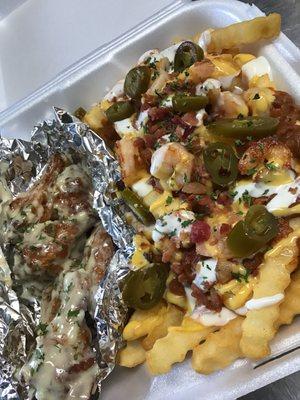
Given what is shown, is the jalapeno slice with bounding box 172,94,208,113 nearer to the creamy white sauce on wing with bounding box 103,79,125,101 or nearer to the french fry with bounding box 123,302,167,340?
the creamy white sauce on wing with bounding box 103,79,125,101

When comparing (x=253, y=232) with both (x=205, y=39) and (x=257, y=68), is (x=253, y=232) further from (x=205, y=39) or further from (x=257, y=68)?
(x=205, y=39)

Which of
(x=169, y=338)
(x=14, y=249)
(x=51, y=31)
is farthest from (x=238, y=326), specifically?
(x=51, y=31)

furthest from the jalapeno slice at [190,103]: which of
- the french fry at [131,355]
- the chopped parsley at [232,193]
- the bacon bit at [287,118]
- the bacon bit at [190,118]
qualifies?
the french fry at [131,355]

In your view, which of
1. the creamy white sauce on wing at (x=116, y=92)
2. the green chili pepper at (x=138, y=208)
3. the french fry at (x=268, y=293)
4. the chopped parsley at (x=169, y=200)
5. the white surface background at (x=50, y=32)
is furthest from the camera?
the white surface background at (x=50, y=32)

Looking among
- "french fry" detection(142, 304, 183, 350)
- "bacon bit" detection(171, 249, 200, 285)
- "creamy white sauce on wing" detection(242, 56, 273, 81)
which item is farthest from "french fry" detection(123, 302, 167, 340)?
"creamy white sauce on wing" detection(242, 56, 273, 81)

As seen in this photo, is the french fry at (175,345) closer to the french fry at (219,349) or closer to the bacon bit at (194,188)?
the french fry at (219,349)

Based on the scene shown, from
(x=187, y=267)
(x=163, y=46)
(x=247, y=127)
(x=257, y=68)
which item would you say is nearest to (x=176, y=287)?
(x=187, y=267)
